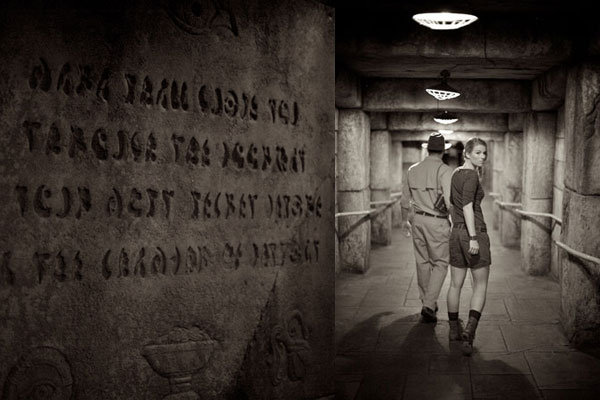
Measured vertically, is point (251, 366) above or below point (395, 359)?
above

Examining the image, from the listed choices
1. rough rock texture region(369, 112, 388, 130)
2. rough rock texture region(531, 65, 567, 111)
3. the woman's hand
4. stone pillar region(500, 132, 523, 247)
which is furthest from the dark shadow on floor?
stone pillar region(500, 132, 523, 247)

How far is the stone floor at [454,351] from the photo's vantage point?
5375mm

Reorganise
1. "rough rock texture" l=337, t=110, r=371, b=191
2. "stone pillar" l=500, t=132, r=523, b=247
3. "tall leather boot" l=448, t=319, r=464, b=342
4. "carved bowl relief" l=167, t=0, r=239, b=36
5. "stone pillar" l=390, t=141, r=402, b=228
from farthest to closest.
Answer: "stone pillar" l=390, t=141, r=402, b=228
"stone pillar" l=500, t=132, r=523, b=247
"rough rock texture" l=337, t=110, r=371, b=191
"tall leather boot" l=448, t=319, r=464, b=342
"carved bowl relief" l=167, t=0, r=239, b=36

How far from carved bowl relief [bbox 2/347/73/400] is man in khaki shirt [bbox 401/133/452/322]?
4.53 meters

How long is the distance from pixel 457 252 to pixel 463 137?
9.67 m

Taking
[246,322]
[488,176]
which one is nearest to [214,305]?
[246,322]

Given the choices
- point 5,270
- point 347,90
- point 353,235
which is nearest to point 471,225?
point 347,90

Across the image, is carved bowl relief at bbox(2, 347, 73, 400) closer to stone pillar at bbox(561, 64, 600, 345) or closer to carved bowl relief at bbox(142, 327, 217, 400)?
carved bowl relief at bbox(142, 327, 217, 400)

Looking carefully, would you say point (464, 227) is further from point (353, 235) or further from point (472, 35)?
point (353, 235)

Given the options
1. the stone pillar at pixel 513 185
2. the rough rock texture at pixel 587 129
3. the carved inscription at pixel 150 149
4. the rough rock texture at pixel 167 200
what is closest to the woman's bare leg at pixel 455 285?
the rough rock texture at pixel 587 129

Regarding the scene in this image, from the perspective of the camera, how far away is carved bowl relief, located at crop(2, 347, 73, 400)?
3455mm

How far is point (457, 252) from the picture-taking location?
20.9 feet

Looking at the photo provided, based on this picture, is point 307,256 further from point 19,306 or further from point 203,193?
point 19,306

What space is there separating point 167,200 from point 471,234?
3126 millimetres
